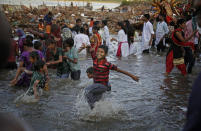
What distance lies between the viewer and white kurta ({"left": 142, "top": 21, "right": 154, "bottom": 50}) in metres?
12.5

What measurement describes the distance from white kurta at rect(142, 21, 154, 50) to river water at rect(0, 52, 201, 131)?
14.8 ft

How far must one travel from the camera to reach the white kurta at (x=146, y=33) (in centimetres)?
1248

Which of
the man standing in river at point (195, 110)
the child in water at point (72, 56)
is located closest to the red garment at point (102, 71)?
the child in water at point (72, 56)

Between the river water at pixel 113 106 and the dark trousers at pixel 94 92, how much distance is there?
0.11 m

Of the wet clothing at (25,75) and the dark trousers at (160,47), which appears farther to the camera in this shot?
the dark trousers at (160,47)

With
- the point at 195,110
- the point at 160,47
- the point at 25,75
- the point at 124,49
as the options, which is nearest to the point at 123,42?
the point at 124,49

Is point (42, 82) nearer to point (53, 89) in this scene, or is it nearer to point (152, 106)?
point (53, 89)

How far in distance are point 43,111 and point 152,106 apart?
2.16 meters

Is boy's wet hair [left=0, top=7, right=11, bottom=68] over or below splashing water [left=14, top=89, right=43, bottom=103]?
over

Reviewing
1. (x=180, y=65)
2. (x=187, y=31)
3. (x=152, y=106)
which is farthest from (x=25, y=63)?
(x=187, y=31)

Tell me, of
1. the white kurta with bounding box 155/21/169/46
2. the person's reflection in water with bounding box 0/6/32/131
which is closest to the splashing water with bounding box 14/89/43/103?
the person's reflection in water with bounding box 0/6/32/131

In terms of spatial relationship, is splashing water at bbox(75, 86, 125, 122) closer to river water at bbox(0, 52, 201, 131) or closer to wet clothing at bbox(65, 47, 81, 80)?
river water at bbox(0, 52, 201, 131)

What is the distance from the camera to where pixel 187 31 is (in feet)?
30.3

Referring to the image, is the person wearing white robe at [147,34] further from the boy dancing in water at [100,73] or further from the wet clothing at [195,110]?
the wet clothing at [195,110]
